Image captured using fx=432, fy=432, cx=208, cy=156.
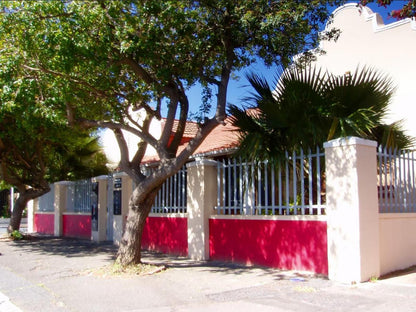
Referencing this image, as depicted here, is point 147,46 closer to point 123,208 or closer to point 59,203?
point 123,208

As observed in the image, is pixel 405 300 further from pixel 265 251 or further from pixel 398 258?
pixel 265 251

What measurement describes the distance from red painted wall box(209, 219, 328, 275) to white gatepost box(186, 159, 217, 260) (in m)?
0.19

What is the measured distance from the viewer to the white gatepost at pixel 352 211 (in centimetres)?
729

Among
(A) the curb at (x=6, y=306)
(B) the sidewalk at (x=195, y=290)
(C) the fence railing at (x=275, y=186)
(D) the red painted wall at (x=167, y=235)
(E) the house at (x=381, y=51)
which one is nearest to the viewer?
(B) the sidewalk at (x=195, y=290)

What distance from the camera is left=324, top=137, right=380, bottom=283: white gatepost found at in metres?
7.29

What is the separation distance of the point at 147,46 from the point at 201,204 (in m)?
3.95

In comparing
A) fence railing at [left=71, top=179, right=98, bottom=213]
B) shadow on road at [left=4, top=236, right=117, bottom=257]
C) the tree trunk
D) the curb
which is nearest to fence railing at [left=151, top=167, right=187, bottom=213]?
shadow on road at [left=4, top=236, right=117, bottom=257]

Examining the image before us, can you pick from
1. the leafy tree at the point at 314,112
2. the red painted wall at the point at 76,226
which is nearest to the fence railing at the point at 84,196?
the red painted wall at the point at 76,226

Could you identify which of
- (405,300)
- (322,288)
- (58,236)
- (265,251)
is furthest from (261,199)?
(58,236)

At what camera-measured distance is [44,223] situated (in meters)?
20.4

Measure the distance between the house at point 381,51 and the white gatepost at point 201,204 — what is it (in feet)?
17.4

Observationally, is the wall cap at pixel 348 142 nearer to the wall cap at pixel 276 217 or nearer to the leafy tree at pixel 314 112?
the leafy tree at pixel 314 112

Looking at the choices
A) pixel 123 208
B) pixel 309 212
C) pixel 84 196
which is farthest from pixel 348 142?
pixel 84 196

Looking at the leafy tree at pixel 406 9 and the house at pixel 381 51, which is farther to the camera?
the house at pixel 381 51
